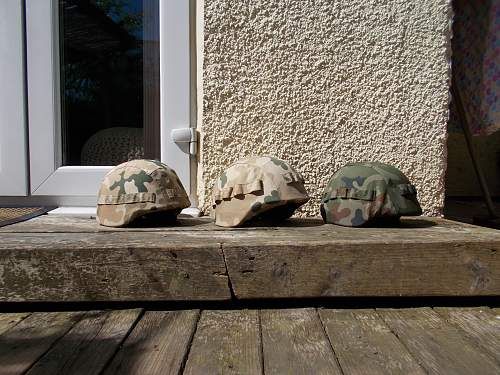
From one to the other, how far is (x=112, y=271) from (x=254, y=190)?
54cm

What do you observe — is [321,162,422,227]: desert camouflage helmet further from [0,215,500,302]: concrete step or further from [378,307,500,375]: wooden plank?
[378,307,500,375]: wooden plank

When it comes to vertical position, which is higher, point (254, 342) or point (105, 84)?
point (105, 84)

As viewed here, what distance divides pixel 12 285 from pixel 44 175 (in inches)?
33.9

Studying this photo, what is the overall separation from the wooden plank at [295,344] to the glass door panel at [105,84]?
1.11 metres

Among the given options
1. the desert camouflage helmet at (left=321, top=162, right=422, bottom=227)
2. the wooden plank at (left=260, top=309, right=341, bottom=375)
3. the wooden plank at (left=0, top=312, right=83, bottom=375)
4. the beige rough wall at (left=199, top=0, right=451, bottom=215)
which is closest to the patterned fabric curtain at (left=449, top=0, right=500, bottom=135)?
the beige rough wall at (left=199, top=0, right=451, bottom=215)

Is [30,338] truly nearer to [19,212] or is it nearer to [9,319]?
[9,319]

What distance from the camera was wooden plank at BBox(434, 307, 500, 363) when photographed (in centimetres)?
104

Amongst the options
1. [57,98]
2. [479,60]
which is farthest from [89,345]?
[479,60]

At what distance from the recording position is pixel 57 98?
1.98 meters

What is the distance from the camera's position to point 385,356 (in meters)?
0.98

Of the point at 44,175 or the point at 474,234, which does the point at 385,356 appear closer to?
the point at 474,234

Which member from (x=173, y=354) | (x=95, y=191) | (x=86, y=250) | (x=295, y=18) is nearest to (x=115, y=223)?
(x=86, y=250)

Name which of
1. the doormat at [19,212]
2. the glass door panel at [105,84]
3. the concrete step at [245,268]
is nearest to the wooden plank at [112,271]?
the concrete step at [245,268]

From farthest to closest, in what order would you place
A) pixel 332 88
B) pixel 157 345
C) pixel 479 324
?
pixel 332 88, pixel 479 324, pixel 157 345
